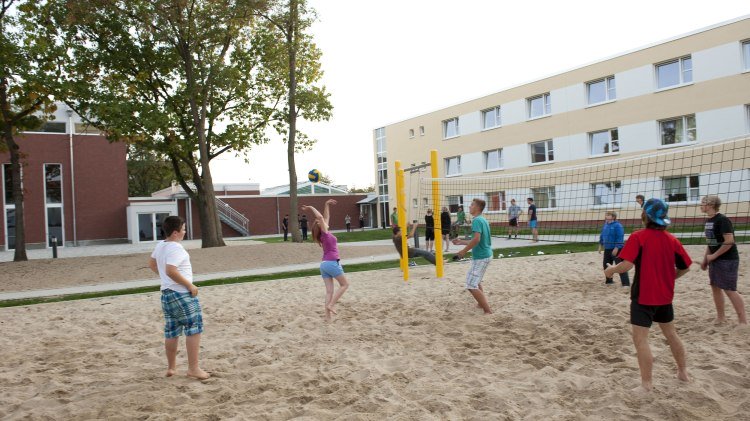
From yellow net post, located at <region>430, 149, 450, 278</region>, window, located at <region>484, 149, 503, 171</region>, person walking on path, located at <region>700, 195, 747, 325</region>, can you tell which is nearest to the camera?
person walking on path, located at <region>700, 195, 747, 325</region>

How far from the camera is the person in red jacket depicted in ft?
12.7

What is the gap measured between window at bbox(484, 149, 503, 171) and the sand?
886 inches

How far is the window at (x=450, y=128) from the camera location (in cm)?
3359

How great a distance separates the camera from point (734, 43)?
1994cm

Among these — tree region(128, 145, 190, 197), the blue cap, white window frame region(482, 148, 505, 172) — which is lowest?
the blue cap

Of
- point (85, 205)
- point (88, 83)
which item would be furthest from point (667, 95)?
point (85, 205)

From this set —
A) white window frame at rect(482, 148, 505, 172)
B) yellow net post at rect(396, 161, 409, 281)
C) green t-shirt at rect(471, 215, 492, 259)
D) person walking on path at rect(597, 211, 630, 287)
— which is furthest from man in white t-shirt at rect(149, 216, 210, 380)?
white window frame at rect(482, 148, 505, 172)

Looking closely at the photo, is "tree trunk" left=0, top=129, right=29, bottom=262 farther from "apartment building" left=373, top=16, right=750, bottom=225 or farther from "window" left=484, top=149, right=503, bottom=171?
"window" left=484, top=149, right=503, bottom=171

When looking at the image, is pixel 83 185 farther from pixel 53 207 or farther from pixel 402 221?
pixel 402 221

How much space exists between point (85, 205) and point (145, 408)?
103 ft

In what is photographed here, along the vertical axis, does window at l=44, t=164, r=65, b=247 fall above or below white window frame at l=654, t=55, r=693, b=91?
below

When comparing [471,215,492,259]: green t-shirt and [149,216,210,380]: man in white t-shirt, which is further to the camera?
[471,215,492,259]: green t-shirt

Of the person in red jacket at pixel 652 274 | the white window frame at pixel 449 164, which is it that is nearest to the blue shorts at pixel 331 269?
the person in red jacket at pixel 652 274

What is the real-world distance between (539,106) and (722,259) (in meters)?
24.0
